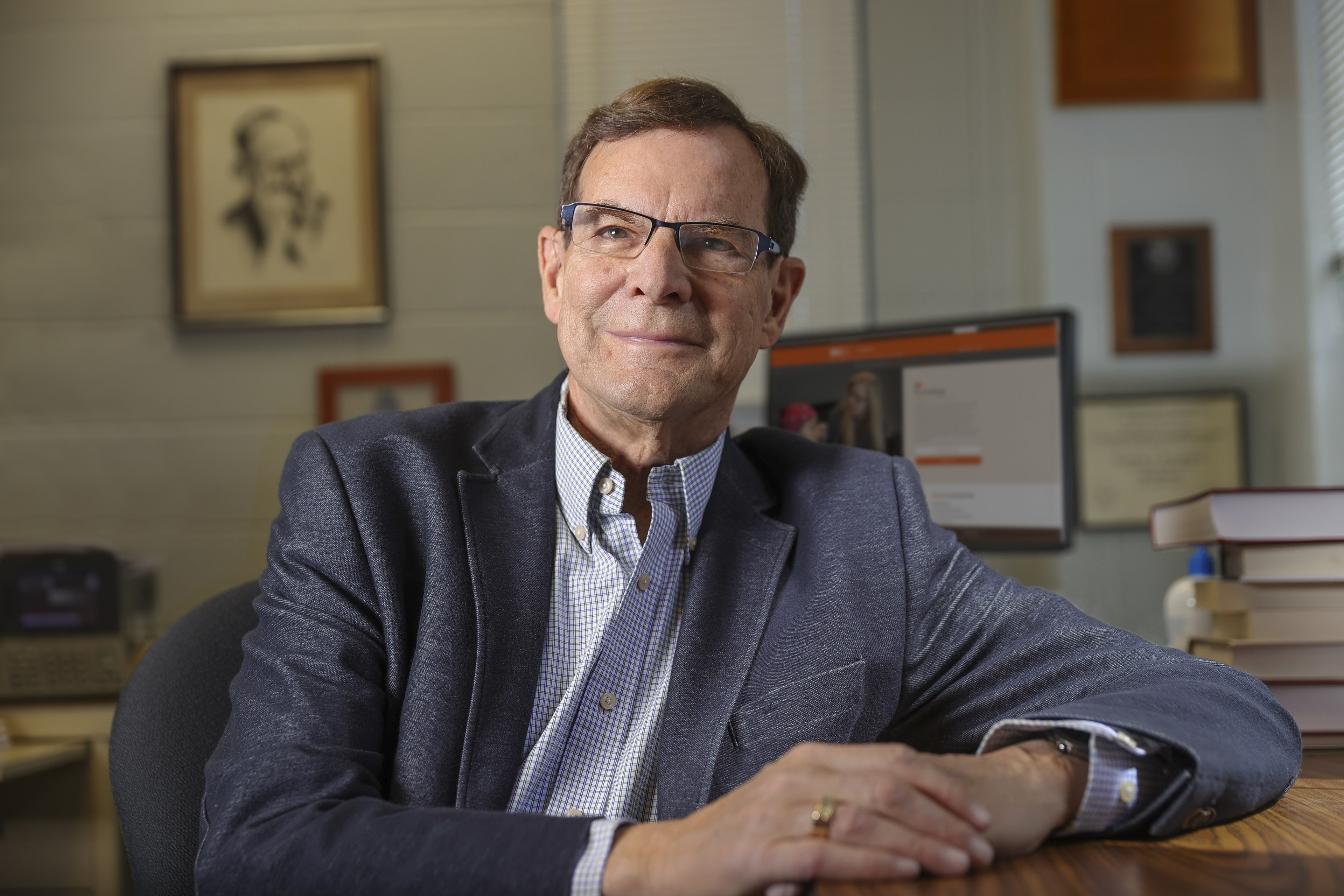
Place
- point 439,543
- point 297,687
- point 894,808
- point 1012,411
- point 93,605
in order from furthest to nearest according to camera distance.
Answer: point 93,605, point 1012,411, point 439,543, point 297,687, point 894,808

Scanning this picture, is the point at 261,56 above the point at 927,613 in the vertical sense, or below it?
above

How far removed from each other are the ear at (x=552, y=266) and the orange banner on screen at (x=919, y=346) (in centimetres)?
57

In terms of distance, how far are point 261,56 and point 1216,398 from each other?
2602 mm

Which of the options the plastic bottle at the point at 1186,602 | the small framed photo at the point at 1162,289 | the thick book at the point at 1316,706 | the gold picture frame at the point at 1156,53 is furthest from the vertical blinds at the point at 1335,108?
the thick book at the point at 1316,706

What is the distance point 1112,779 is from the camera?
820mm

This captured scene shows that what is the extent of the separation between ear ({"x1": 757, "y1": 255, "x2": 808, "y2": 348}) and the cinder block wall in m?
1.56

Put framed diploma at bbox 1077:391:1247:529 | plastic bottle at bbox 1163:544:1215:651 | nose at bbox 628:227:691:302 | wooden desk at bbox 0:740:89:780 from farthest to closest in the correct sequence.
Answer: framed diploma at bbox 1077:391:1247:529, wooden desk at bbox 0:740:89:780, plastic bottle at bbox 1163:544:1215:651, nose at bbox 628:227:691:302

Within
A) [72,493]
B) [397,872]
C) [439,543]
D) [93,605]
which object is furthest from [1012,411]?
[72,493]

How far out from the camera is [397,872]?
808 millimetres

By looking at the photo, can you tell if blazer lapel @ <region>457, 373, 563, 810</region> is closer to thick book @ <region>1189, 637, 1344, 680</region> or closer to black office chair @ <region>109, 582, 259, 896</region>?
black office chair @ <region>109, 582, 259, 896</region>

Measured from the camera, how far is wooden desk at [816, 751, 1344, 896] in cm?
65

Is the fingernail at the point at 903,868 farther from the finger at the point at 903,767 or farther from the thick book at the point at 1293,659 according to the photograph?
the thick book at the point at 1293,659

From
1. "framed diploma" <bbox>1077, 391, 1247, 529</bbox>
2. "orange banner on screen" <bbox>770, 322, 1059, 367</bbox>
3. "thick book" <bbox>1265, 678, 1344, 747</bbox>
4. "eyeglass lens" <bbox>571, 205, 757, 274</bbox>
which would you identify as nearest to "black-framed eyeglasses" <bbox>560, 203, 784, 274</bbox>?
"eyeglass lens" <bbox>571, 205, 757, 274</bbox>

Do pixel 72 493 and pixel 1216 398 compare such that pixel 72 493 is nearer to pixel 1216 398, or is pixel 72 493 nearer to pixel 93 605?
pixel 93 605
